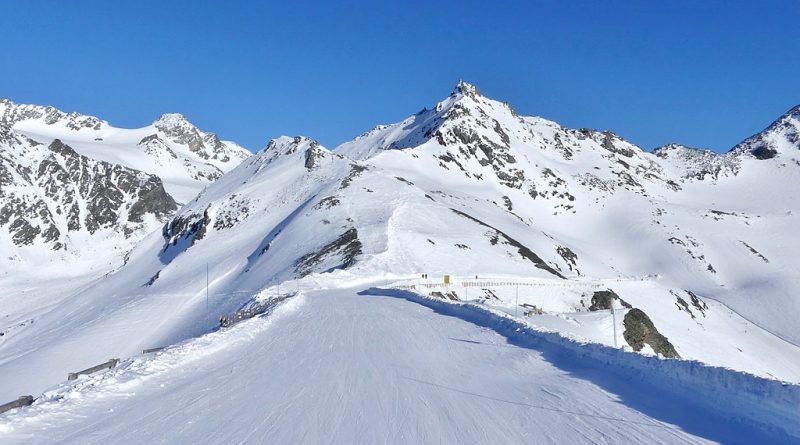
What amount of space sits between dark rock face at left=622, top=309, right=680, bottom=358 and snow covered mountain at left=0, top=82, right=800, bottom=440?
0.59ft

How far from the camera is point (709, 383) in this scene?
990 centimetres

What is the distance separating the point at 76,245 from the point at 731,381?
662 feet

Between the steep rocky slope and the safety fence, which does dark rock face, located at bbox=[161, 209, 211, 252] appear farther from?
the safety fence

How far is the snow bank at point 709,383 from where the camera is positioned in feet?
27.5

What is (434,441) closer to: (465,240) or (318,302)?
(318,302)

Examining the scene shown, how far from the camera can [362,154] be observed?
19625cm

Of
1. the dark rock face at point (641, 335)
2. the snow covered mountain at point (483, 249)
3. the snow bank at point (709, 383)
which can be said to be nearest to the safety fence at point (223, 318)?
the snow covered mountain at point (483, 249)

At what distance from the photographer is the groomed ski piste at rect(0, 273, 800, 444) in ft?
27.2

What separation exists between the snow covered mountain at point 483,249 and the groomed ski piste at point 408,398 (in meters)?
3.14

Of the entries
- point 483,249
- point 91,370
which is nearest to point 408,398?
point 91,370

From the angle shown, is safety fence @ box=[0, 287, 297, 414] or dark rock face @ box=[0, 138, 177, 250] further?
dark rock face @ box=[0, 138, 177, 250]

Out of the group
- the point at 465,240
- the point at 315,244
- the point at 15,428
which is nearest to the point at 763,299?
the point at 465,240

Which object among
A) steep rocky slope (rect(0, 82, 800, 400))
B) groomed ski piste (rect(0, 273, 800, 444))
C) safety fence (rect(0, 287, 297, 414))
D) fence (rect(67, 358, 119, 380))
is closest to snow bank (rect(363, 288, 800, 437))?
groomed ski piste (rect(0, 273, 800, 444))

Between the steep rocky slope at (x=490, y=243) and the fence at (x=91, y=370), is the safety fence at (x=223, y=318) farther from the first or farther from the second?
the steep rocky slope at (x=490, y=243)
